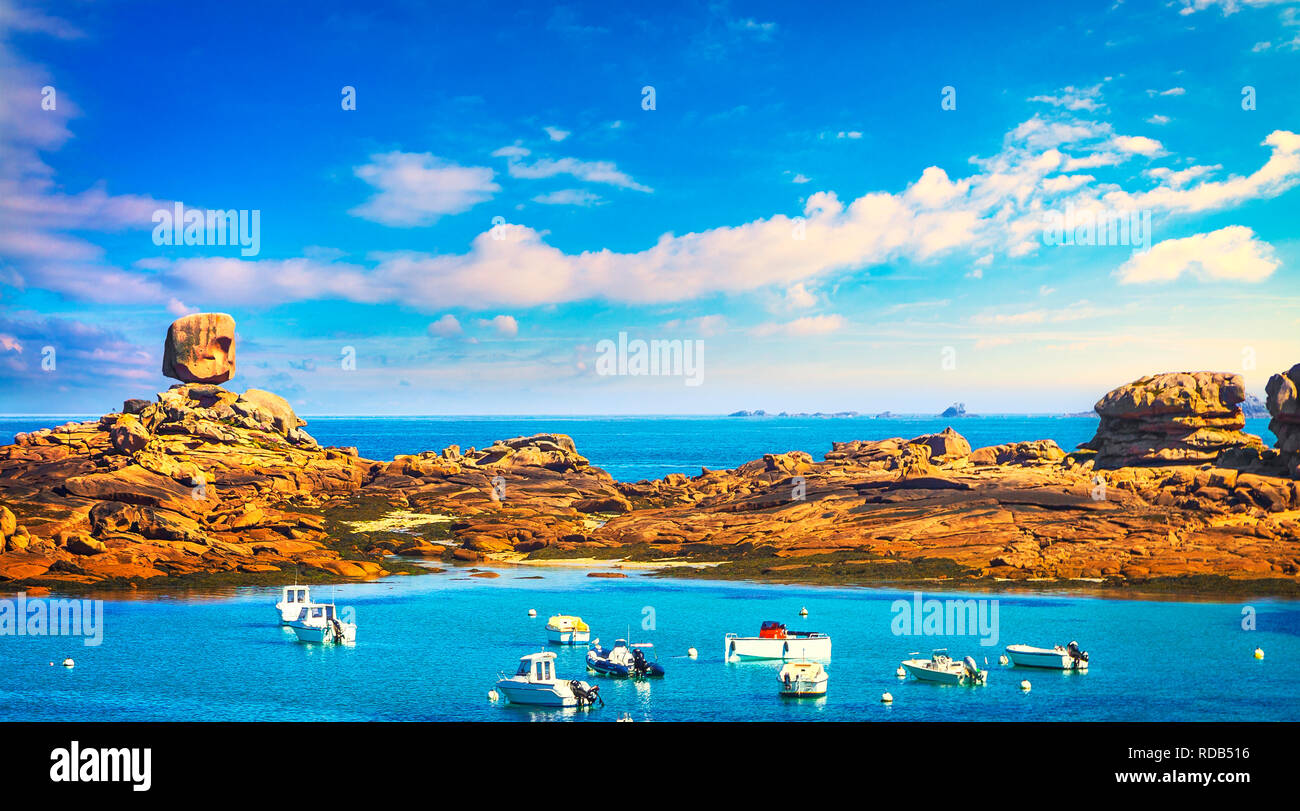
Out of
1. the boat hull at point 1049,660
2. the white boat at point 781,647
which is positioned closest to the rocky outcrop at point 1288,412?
the boat hull at point 1049,660

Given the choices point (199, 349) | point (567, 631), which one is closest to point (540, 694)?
point (567, 631)

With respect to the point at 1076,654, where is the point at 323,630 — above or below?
above

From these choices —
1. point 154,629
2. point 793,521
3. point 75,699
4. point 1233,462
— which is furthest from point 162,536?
point 1233,462

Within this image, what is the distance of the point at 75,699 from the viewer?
49.0 m

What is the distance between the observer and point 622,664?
5234 centimetres

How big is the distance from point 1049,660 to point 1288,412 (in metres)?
58.9

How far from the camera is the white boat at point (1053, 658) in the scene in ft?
174

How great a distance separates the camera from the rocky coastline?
82.7 m

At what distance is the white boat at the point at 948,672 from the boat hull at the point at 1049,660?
3.58 m

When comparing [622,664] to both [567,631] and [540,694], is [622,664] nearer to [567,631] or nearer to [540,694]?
[540,694]

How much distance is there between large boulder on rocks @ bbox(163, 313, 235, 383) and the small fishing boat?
360 ft

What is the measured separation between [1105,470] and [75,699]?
315 ft
